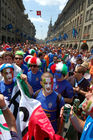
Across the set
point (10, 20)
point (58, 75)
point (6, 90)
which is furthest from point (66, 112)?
point (10, 20)

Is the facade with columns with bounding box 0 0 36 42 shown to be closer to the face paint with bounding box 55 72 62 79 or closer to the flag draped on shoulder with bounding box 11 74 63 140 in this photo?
the face paint with bounding box 55 72 62 79

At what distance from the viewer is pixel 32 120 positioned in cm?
148

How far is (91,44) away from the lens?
21484mm

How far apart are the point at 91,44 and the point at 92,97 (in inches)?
877

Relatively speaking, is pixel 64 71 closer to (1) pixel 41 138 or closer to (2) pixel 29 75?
(2) pixel 29 75

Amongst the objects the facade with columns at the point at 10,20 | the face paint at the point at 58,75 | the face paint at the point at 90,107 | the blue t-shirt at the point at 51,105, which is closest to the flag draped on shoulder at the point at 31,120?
the blue t-shirt at the point at 51,105

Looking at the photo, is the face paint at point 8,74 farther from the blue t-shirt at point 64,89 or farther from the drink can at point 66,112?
the drink can at point 66,112

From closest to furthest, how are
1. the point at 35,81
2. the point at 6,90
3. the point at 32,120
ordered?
1. the point at 32,120
2. the point at 6,90
3. the point at 35,81

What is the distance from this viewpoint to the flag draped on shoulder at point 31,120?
1.33 metres

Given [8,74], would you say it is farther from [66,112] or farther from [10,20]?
[10,20]

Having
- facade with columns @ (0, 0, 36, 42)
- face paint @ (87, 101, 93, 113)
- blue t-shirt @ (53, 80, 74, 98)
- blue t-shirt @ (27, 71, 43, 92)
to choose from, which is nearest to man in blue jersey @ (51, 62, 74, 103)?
blue t-shirt @ (53, 80, 74, 98)

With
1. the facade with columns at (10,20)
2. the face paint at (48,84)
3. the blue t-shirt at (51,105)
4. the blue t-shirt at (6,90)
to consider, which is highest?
the facade with columns at (10,20)

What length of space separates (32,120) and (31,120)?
24 mm

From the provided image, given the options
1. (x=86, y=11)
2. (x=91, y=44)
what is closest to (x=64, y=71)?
(x=91, y=44)
